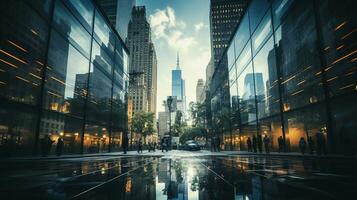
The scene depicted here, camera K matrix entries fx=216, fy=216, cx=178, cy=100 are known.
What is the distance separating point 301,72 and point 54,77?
83.7 feet

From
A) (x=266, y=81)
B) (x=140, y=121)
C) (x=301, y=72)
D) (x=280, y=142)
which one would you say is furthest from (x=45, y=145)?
(x=140, y=121)

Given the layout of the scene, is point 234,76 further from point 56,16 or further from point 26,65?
point 26,65

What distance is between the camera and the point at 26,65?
789 inches

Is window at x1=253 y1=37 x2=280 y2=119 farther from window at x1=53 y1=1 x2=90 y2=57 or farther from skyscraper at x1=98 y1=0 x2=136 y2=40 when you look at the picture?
skyscraper at x1=98 y1=0 x2=136 y2=40

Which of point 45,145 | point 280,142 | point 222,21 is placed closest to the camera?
point 45,145

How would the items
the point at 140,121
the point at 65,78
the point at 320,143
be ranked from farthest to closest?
the point at 140,121
the point at 65,78
the point at 320,143

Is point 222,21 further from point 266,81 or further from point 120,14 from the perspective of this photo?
point 266,81

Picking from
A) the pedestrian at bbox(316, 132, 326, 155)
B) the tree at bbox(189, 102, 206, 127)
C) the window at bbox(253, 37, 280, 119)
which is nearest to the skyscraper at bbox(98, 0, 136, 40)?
the tree at bbox(189, 102, 206, 127)

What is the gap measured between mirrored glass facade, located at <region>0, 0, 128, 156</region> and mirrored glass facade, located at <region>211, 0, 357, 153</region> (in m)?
24.2

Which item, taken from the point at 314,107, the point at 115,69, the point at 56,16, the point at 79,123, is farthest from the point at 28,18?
the point at 314,107

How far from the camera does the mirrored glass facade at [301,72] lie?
A: 1612 cm

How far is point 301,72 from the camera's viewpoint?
21.0 meters

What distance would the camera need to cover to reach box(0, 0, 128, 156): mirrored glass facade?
60.5 ft

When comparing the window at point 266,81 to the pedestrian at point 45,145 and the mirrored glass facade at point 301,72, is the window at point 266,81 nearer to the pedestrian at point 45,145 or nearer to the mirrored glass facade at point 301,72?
the mirrored glass facade at point 301,72
